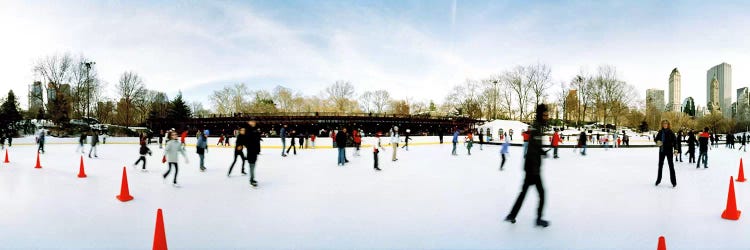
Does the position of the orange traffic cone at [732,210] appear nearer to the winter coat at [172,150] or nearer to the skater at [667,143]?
the skater at [667,143]

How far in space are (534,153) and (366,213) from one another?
251 cm

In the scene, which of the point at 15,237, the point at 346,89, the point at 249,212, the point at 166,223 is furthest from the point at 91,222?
the point at 346,89

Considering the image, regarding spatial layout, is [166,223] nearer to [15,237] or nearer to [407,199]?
[15,237]

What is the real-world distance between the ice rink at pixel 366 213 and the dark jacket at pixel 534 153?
0.78 m

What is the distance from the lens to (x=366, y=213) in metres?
5.20

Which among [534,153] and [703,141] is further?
[703,141]

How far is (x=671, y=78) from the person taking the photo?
568ft

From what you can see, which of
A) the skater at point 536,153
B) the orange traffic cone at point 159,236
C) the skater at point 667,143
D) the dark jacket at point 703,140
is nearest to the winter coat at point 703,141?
the dark jacket at point 703,140

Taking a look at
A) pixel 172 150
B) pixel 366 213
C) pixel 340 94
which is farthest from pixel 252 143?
pixel 340 94

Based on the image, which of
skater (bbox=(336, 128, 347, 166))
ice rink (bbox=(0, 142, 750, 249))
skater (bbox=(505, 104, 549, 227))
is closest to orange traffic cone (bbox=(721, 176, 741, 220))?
ice rink (bbox=(0, 142, 750, 249))

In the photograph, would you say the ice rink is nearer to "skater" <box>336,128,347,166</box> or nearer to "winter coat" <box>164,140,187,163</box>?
"winter coat" <box>164,140,187,163</box>

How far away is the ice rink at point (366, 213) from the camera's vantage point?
3988mm

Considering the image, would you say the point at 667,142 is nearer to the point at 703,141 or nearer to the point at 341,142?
the point at 703,141

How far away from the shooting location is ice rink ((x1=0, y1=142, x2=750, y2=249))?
157 inches
